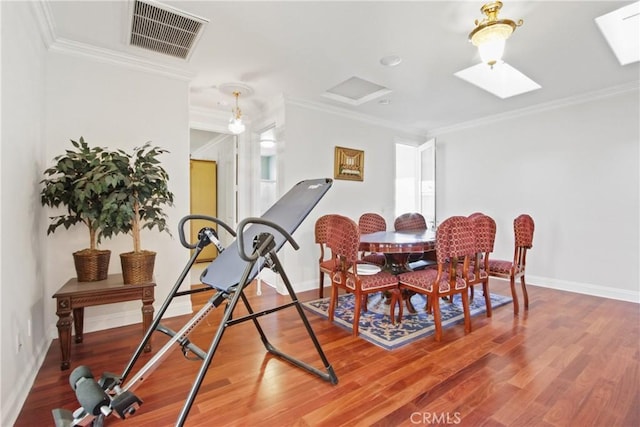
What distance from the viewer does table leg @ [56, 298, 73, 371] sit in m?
2.01

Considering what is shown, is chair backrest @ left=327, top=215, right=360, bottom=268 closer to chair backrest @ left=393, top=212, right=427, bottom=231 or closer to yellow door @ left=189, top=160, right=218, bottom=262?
chair backrest @ left=393, top=212, right=427, bottom=231

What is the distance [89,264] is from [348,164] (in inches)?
132

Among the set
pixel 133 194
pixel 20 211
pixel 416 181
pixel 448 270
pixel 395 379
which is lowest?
pixel 395 379

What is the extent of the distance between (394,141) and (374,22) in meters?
3.01

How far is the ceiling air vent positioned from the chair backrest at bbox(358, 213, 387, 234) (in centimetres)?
272

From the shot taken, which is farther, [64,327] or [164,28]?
[164,28]

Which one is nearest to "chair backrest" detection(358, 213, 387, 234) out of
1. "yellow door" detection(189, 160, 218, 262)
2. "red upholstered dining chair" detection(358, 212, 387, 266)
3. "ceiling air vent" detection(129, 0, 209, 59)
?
"red upholstered dining chair" detection(358, 212, 387, 266)

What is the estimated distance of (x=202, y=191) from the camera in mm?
6289

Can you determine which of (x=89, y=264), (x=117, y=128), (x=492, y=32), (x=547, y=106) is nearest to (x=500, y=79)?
(x=547, y=106)

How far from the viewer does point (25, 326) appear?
1872mm

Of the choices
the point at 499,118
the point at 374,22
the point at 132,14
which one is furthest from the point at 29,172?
the point at 499,118

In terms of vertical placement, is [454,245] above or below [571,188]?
below

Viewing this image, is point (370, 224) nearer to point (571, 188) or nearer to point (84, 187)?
point (571, 188)

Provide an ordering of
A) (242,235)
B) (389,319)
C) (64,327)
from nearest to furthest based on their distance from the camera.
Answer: (242,235)
(64,327)
(389,319)
